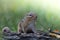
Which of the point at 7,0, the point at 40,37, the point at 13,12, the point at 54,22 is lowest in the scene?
the point at 40,37

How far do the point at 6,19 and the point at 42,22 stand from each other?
1.56 feet

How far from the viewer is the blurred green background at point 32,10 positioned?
2.37 metres

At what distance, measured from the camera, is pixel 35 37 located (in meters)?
1.93

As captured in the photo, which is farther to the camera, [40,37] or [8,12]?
[8,12]

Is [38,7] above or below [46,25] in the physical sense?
above

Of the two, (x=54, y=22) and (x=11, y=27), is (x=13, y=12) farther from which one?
(x=54, y=22)

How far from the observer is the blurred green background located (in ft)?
7.77

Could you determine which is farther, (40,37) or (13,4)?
(13,4)

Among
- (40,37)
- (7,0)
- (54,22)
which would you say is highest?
(7,0)

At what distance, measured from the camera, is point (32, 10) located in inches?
93.4

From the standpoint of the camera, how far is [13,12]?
2408mm

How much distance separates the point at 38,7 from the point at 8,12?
40 cm

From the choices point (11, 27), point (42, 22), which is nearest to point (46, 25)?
point (42, 22)

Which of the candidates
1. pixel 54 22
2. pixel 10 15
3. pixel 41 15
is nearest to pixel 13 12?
pixel 10 15
